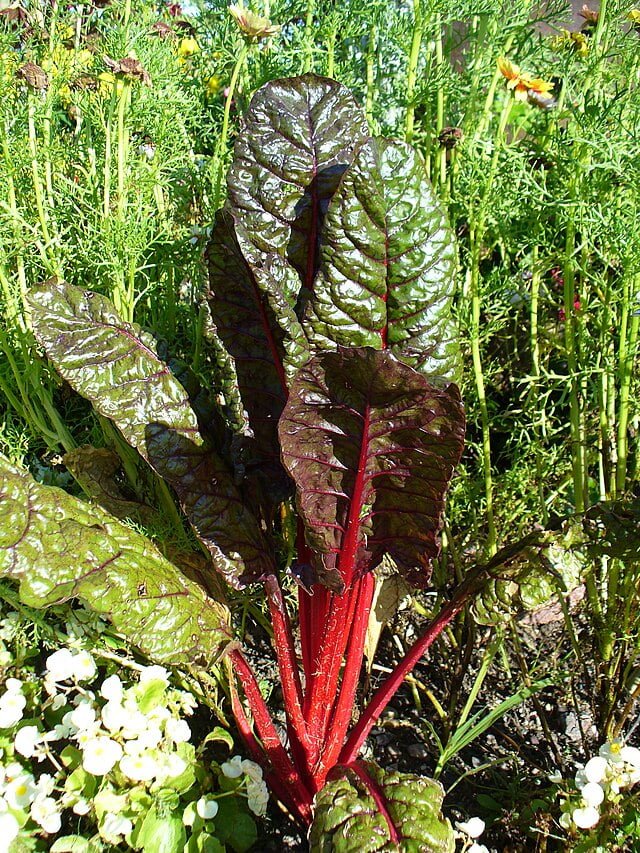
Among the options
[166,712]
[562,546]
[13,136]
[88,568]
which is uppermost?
[13,136]

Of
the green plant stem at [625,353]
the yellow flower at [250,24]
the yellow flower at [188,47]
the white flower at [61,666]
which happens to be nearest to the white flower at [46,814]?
the white flower at [61,666]

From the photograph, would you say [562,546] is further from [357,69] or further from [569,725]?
[357,69]

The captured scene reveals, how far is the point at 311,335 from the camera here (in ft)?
5.05

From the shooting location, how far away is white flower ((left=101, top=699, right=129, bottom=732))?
1.50 m

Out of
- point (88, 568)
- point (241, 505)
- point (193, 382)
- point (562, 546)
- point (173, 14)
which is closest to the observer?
point (88, 568)

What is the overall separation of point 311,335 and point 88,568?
0.63 m

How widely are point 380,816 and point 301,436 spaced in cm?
70

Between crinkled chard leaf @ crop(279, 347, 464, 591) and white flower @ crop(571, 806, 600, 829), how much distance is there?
1.67 ft

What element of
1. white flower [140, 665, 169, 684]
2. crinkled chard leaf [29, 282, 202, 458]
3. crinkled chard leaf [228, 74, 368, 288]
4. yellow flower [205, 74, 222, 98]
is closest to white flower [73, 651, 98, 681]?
white flower [140, 665, 169, 684]

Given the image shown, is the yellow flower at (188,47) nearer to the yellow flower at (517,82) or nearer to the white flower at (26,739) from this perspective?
the yellow flower at (517,82)

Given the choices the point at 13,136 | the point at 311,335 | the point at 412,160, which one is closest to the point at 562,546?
the point at 311,335

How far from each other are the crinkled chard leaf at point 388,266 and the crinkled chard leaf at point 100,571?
57cm

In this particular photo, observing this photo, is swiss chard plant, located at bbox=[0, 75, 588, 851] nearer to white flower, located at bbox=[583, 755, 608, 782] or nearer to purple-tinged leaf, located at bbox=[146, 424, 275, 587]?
purple-tinged leaf, located at bbox=[146, 424, 275, 587]

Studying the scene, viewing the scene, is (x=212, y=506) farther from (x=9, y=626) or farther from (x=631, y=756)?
(x=631, y=756)
